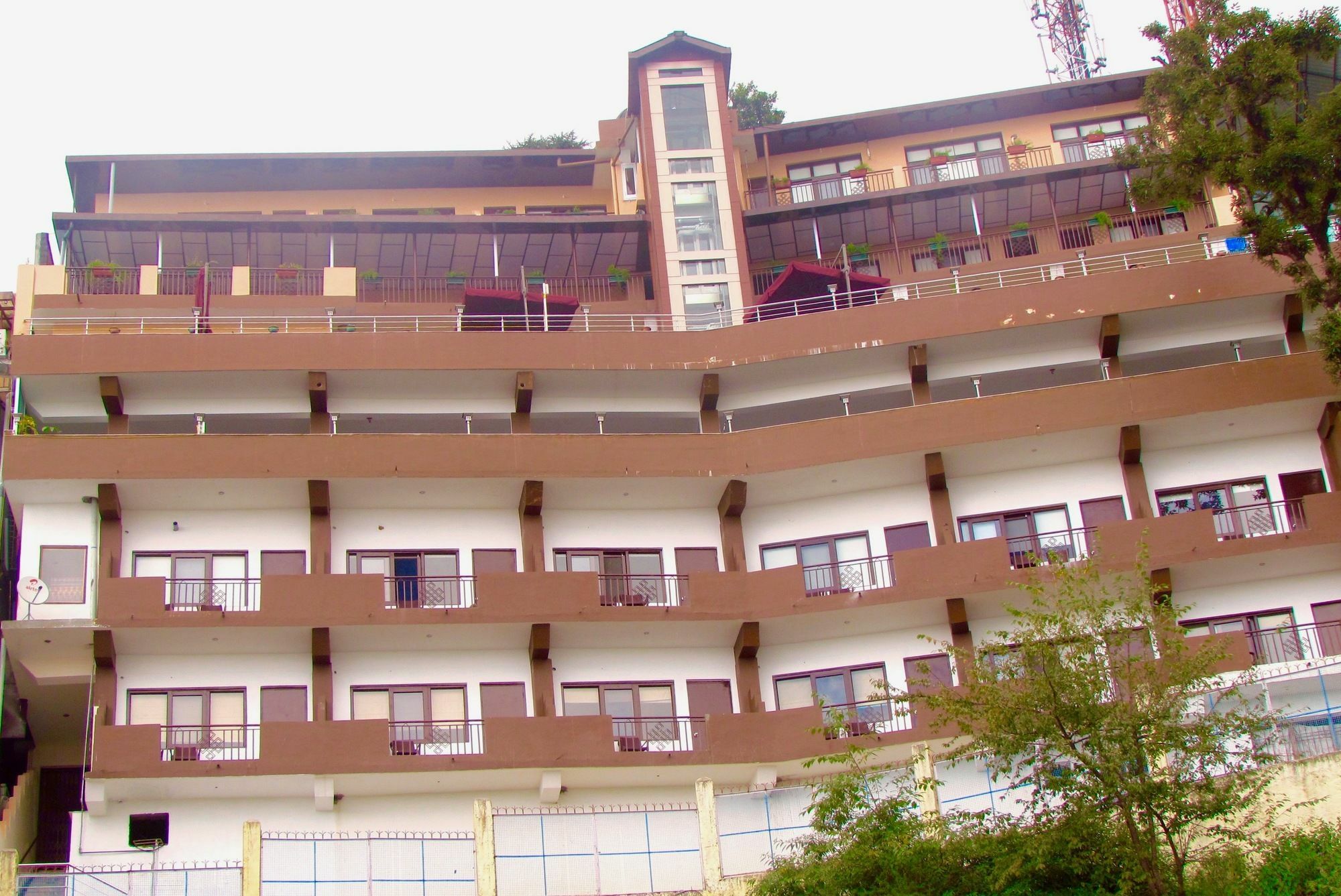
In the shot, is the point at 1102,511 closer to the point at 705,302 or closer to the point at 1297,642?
the point at 1297,642

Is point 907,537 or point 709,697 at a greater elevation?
point 907,537

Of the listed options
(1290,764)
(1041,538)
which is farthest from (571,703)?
(1290,764)

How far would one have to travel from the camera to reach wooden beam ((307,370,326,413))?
122ft

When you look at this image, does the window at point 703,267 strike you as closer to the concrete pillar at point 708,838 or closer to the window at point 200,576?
the window at point 200,576

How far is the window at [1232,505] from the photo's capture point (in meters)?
35.9

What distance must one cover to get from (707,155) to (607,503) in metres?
13.6

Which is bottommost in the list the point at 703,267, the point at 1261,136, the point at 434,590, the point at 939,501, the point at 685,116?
the point at 434,590

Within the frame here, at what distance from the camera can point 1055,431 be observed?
36.3 meters

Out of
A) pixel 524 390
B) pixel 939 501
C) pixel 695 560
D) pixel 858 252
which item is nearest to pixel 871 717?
pixel 939 501

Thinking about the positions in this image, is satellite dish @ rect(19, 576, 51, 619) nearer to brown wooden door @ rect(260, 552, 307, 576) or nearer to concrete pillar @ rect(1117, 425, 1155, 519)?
brown wooden door @ rect(260, 552, 307, 576)

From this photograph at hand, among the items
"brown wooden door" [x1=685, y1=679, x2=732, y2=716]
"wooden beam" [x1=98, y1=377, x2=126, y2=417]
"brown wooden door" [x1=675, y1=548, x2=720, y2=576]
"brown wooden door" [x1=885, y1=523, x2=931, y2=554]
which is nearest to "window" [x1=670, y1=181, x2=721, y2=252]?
"brown wooden door" [x1=675, y1=548, x2=720, y2=576]

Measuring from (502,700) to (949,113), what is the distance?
24787 millimetres

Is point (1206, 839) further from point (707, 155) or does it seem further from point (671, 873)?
point (707, 155)

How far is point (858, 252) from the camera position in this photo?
46.8 m
